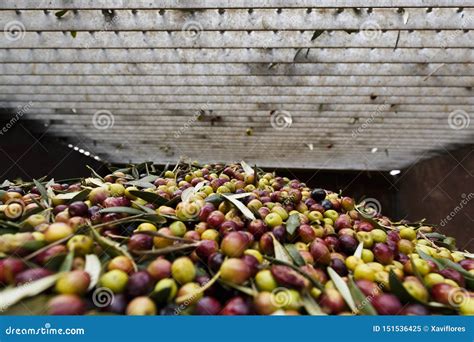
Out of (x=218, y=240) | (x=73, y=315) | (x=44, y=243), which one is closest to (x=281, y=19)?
(x=218, y=240)

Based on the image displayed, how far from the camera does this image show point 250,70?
3.74 metres

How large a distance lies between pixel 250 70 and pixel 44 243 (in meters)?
3.03

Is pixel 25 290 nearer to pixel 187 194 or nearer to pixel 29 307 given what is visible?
→ pixel 29 307

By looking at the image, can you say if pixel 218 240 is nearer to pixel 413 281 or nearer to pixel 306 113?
pixel 413 281

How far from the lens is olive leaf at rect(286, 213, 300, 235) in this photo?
1.33 m
